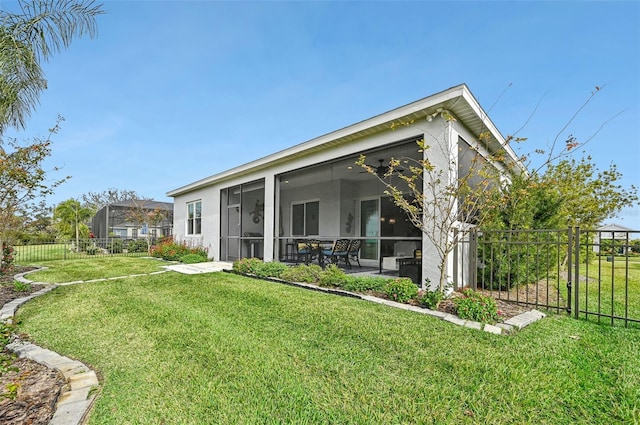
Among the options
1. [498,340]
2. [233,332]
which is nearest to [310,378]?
[233,332]

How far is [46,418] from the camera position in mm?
2045

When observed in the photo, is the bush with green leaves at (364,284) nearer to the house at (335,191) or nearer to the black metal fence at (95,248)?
the house at (335,191)

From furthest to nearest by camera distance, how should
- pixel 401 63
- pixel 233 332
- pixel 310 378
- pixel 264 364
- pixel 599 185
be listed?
pixel 401 63 < pixel 599 185 < pixel 233 332 < pixel 264 364 < pixel 310 378

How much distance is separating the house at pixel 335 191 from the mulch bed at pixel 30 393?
5.13 m

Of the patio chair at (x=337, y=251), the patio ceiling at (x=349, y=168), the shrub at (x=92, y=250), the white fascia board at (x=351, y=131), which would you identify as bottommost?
the shrub at (x=92, y=250)

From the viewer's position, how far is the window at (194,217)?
13891 mm

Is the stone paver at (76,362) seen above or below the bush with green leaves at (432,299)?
below

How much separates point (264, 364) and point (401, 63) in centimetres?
987

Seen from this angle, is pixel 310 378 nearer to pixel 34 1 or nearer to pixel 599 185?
pixel 34 1

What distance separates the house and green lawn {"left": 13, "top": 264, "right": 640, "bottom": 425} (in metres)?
2.28

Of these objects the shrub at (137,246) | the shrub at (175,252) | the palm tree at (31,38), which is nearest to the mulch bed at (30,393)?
the palm tree at (31,38)

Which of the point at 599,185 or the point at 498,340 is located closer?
the point at 498,340

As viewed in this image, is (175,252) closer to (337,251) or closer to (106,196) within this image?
(337,251)

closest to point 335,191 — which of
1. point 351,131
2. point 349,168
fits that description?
point 349,168
